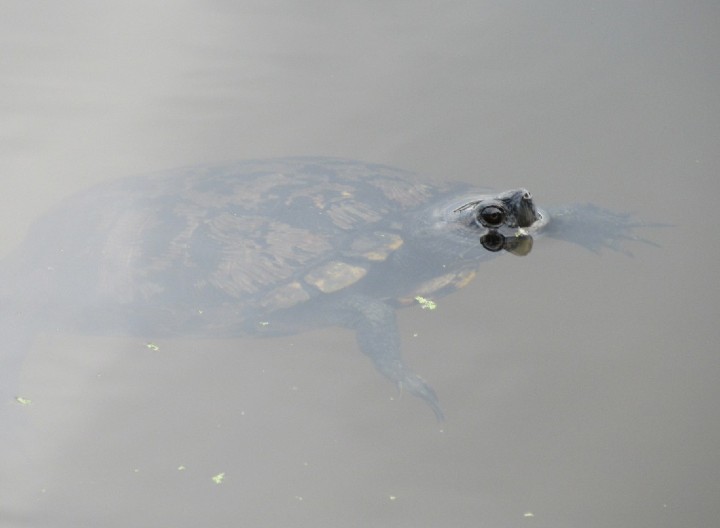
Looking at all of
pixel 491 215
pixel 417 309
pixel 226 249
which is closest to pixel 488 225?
pixel 491 215

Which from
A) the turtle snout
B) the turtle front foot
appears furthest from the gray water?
the turtle snout

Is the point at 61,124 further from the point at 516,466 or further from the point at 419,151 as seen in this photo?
the point at 516,466

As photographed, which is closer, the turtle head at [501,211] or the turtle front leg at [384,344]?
the turtle front leg at [384,344]

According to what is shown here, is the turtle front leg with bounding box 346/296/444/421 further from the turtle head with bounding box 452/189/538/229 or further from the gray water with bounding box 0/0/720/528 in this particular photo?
the turtle head with bounding box 452/189/538/229

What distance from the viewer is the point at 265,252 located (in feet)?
9.78

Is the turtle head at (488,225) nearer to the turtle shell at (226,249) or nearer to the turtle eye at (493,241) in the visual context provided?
the turtle eye at (493,241)

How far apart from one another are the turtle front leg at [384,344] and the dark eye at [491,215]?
0.55 meters

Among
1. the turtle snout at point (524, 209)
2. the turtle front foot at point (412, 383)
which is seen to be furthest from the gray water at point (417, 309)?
the turtle snout at point (524, 209)

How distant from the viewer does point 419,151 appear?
3.79 metres

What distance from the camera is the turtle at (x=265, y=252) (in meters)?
2.92

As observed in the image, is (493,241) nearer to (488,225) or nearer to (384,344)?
(488,225)

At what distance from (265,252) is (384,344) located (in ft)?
2.05

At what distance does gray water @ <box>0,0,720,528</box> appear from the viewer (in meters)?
2.41

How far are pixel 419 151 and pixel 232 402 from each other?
169cm
